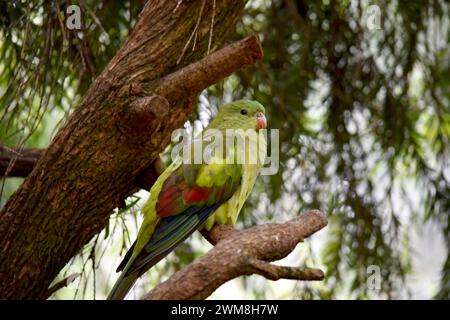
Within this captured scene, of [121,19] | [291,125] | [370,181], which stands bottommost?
[370,181]

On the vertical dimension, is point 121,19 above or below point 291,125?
above

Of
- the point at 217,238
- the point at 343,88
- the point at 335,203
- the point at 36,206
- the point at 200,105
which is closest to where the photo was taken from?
the point at 36,206

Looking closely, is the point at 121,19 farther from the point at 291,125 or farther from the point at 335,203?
the point at 335,203

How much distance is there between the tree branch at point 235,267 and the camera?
5.99 feet

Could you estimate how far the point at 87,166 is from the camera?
95.6 inches

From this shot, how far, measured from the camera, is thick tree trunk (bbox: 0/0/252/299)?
7.93 feet

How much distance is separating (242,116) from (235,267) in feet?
3.73

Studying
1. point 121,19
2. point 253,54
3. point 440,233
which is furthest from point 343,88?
point 253,54

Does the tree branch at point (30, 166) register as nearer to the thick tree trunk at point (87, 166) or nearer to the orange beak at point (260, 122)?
the thick tree trunk at point (87, 166)

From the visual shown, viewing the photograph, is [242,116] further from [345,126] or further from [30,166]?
[345,126]

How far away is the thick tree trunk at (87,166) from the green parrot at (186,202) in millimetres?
151

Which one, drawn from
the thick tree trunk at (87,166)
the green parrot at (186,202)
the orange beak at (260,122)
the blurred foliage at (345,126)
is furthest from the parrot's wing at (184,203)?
the blurred foliage at (345,126)

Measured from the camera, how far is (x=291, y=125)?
3635 millimetres
